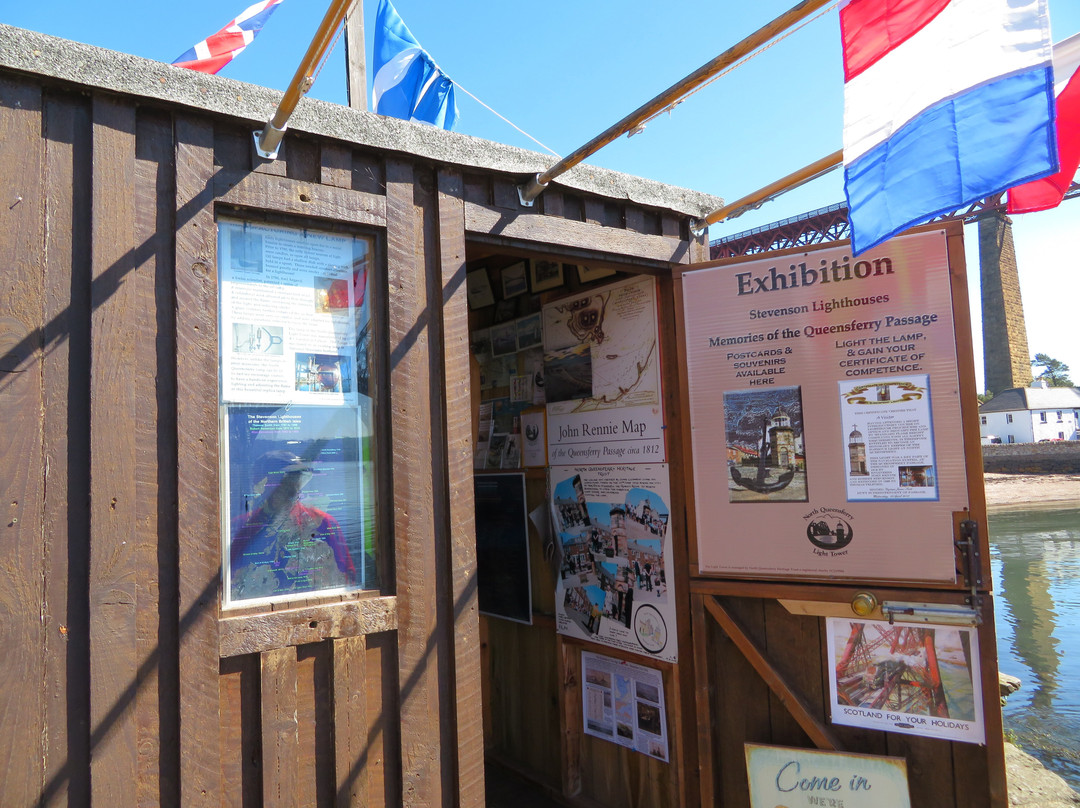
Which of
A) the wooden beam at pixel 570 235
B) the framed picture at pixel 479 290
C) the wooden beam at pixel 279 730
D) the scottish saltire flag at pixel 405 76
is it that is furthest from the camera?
the scottish saltire flag at pixel 405 76

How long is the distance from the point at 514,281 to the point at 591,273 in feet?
2.24

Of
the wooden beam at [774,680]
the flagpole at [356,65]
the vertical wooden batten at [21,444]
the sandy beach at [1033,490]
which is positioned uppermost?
the flagpole at [356,65]

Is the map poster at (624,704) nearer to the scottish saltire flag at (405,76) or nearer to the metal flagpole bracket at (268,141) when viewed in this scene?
the metal flagpole bracket at (268,141)

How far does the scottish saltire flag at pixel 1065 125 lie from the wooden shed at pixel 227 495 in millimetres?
923

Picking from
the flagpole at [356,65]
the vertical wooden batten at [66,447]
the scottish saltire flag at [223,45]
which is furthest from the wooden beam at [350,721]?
the scottish saltire flag at [223,45]

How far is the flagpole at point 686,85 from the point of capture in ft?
7.15

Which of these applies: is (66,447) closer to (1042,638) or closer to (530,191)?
(530,191)

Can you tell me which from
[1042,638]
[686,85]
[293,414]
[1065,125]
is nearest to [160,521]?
[293,414]

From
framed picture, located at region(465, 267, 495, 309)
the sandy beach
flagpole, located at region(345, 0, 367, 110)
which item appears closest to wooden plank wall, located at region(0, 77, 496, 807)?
flagpole, located at region(345, 0, 367, 110)

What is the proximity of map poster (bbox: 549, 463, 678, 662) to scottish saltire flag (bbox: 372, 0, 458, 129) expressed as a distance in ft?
10.4

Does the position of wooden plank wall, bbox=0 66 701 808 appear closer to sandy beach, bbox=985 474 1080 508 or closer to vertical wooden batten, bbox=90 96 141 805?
vertical wooden batten, bbox=90 96 141 805

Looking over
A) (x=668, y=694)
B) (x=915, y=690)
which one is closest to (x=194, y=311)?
(x=668, y=694)

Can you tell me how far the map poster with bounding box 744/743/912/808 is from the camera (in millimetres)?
3012

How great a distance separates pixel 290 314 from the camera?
8.55 ft
